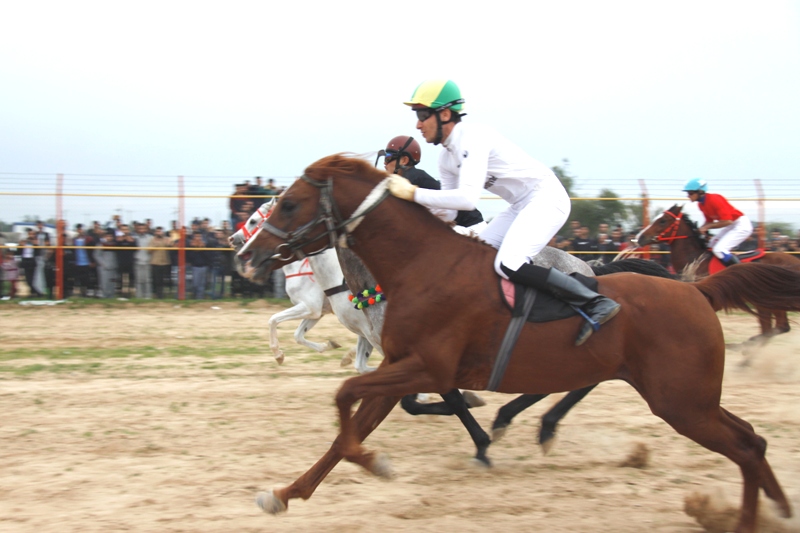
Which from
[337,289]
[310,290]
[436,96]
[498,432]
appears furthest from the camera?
[310,290]

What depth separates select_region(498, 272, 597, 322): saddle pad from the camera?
4359 mm

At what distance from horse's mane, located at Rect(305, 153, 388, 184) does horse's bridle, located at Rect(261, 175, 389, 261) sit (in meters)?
0.04

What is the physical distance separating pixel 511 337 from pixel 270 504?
5.27 feet

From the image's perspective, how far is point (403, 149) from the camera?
21.6ft

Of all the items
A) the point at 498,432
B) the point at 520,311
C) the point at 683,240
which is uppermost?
the point at 683,240

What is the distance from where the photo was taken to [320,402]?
7.46 meters

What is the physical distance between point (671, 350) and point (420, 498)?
1.77 metres

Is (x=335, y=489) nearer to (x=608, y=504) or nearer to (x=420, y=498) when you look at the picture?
(x=420, y=498)

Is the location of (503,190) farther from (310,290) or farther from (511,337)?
(310,290)

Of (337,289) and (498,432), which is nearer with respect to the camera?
(498,432)

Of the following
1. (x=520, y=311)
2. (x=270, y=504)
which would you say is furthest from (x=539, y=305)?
(x=270, y=504)

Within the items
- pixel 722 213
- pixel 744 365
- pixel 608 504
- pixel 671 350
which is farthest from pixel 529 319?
pixel 722 213

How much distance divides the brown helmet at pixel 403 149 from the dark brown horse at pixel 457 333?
207 centimetres

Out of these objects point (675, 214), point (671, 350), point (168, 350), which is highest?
point (675, 214)
